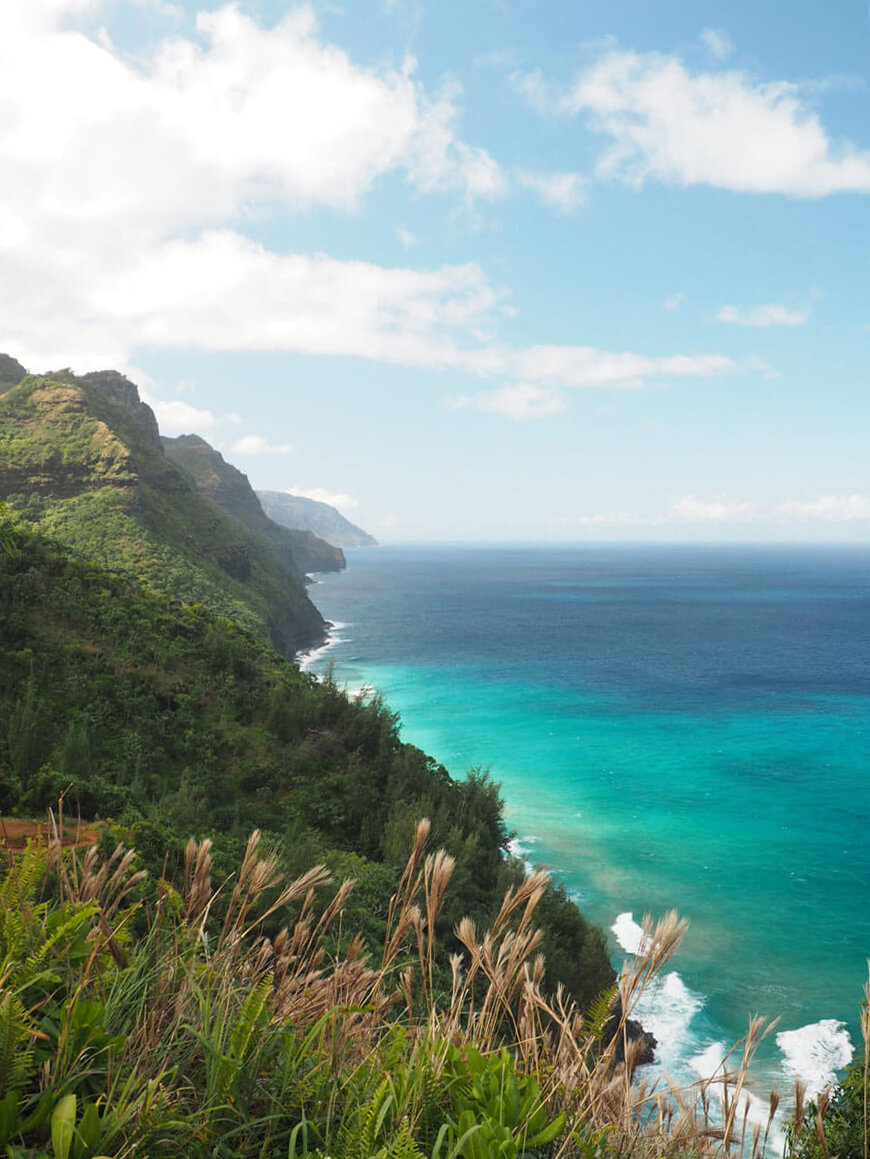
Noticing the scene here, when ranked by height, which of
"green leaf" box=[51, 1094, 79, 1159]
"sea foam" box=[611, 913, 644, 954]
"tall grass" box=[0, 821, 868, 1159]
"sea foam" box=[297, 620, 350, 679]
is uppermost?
"green leaf" box=[51, 1094, 79, 1159]

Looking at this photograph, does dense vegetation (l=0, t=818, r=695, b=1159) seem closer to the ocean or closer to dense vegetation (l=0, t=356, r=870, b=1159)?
dense vegetation (l=0, t=356, r=870, b=1159)

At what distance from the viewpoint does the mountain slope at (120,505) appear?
48.0m

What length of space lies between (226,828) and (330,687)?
9.69 meters

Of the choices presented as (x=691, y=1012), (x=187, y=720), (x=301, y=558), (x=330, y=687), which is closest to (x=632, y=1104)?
(x=187, y=720)

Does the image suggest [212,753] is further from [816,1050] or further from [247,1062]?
[816,1050]

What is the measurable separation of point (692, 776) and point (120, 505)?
157 ft

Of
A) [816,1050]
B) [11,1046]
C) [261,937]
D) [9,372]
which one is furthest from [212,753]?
[9,372]

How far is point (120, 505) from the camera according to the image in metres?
52.9

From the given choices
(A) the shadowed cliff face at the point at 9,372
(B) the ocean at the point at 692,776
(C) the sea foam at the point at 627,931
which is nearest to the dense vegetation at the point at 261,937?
(C) the sea foam at the point at 627,931

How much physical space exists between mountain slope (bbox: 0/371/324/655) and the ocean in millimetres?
12953

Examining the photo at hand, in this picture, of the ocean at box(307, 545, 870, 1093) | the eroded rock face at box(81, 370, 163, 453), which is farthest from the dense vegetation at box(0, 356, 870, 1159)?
the eroded rock face at box(81, 370, 163, 453)

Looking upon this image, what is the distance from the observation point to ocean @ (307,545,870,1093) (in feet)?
68.3

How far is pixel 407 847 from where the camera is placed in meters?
16.3

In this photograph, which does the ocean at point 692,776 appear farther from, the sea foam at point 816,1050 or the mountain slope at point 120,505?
the mountain slope at point 120,505
